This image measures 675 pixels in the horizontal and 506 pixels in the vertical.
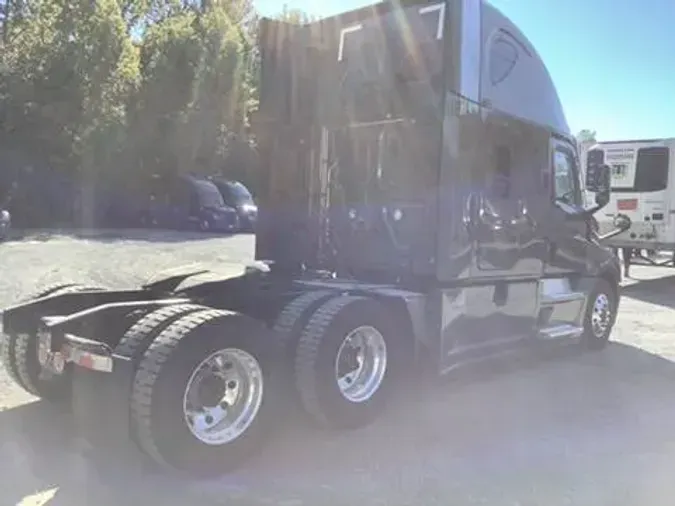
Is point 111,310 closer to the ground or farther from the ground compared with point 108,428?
farther from the ground

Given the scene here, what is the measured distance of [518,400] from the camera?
6531mm

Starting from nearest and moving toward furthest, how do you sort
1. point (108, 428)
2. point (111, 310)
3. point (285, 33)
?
point (108, 428) < point (111, 310) < point (285, 33)

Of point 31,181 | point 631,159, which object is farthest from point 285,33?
point 31,181

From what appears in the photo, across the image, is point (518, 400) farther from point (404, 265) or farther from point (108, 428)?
point (108, 428)

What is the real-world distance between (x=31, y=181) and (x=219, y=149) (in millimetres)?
7454

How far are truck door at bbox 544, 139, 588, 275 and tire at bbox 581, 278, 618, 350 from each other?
1.78ft

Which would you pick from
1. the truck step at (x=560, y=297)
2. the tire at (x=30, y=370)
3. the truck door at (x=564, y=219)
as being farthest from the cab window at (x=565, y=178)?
the tire at (x=30, y=370)

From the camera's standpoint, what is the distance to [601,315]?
9055 millimetres

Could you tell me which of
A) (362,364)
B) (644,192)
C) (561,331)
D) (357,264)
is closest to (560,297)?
(561,331)

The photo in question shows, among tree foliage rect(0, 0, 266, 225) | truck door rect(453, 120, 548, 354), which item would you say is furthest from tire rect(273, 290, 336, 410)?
tree foliage rect(0, 0, 266, 225)

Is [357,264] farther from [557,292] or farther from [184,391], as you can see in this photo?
[184,391]

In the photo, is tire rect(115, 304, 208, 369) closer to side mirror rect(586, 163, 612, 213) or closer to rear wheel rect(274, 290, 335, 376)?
rear wheel rect(274, 290, 335, 376)

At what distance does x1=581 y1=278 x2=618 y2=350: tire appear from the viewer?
29.0ft

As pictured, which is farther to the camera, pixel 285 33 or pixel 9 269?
pixel 9 269
